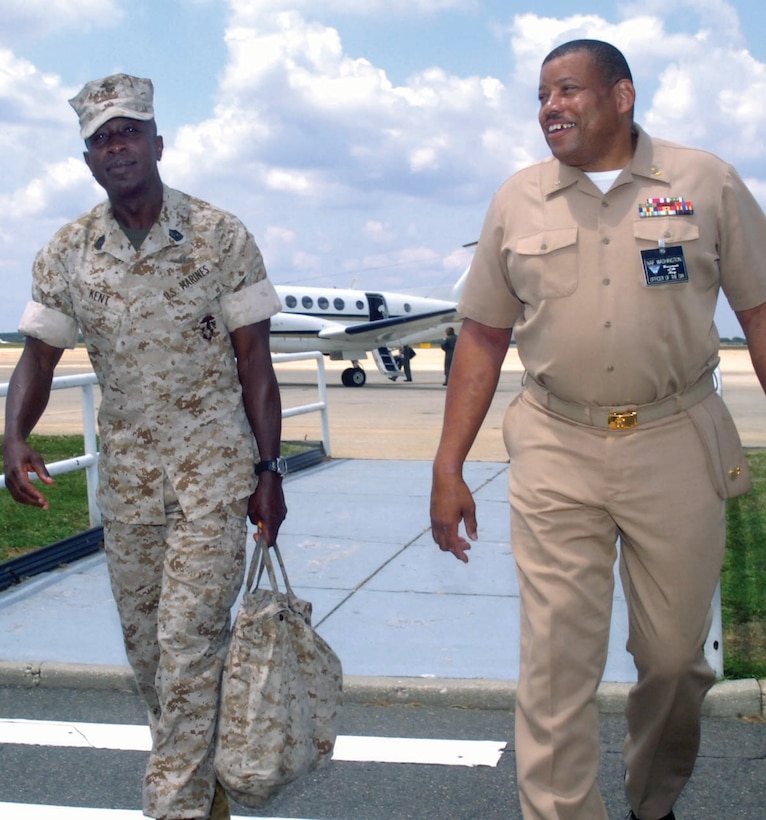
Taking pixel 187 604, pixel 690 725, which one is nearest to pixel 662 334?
pixel 690 725

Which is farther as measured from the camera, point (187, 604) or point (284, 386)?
point (284, 386)

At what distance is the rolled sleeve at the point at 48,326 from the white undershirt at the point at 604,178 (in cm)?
155

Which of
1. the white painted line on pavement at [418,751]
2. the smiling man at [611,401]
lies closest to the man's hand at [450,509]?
the smiling man at [611,401]

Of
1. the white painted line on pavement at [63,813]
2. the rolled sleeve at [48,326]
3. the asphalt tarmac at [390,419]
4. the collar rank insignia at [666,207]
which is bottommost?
the asphalt tarmac at [390,419]

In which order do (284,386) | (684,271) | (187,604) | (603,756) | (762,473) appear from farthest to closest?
(284,386) < (762,473) < (603,756) < (187,604) < (684,271)

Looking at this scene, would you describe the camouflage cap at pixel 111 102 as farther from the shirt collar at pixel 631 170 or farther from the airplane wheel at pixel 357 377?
the airplane wheel at pixel 357 377

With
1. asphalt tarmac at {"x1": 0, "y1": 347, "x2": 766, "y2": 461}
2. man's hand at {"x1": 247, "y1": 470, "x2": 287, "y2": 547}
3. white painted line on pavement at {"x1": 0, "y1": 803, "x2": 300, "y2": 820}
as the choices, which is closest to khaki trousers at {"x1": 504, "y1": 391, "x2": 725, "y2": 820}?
man's hand at {"x1": 247, "y1": 470, "x2": 287, "y2": 547}

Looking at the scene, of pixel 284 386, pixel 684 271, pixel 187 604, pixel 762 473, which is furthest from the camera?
pixel 284 386

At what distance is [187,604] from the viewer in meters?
3.22

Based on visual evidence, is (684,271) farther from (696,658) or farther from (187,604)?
(187,604)

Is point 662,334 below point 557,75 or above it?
below

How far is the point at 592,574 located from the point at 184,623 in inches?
44.1

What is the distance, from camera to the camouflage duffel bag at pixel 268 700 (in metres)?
3.13

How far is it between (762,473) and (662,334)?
8313 mm
